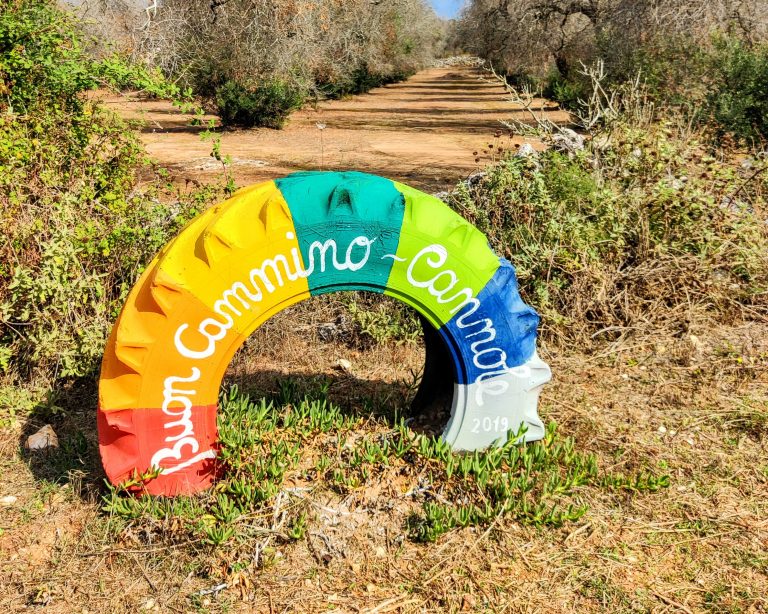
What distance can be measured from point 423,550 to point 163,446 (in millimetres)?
1157

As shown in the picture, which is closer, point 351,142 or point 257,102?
point 351,142

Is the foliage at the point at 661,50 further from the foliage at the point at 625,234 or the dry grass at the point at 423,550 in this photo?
the dry grass at the point at 423,550

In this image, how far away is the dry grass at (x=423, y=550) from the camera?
8.90 ft

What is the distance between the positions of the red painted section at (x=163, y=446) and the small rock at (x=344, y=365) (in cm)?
153

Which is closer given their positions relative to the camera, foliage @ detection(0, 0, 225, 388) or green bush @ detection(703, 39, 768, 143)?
foliage @ detection(0, 0, 225, 388)

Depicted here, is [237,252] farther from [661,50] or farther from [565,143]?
[661,50]

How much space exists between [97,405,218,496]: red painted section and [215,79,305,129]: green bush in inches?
659

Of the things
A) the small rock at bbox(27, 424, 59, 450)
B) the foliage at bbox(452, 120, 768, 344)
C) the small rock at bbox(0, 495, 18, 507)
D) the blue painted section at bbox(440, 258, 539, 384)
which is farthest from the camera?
the foliage at bbox(452, 120, 768, 344)

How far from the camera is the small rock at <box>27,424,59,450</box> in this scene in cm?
370

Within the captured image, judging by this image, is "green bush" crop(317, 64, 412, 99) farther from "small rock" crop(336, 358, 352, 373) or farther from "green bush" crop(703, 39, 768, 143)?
"small rock" crop(336, 358, 352, 373)

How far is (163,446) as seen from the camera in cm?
306

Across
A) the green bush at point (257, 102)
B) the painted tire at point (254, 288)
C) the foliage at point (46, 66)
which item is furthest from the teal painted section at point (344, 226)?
the green bush at point (257, 102)

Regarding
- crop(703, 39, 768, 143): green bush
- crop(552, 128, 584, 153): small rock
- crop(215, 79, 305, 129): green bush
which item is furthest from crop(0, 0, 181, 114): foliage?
crop(215, 79, 305, 129): green bush

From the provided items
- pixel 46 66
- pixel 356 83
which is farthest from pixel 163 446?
pixel 356 83
